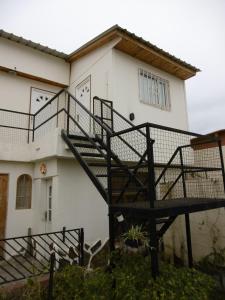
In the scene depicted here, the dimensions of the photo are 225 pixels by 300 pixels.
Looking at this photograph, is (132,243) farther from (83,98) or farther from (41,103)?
(41,103)

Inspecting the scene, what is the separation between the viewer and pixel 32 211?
22.5 feet

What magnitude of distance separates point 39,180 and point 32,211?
99cm

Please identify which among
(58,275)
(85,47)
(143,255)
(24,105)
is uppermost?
(85,47)

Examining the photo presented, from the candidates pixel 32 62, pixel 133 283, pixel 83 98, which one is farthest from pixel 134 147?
pixel 32 62

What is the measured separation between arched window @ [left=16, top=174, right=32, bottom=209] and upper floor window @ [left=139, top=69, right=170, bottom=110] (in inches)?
179

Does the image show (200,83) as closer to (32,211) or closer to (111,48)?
(111,48)

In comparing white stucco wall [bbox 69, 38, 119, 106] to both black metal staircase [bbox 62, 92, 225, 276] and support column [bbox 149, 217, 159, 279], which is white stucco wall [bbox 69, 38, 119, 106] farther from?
support column [bbox 149, 217, 159, 279]

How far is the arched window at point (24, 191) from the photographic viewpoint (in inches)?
267

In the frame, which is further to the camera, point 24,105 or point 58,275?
point 24,105

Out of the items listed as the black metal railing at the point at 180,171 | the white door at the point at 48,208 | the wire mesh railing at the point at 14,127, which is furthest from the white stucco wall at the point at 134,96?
the white door at the point at 48,208

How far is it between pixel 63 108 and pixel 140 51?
3550mm

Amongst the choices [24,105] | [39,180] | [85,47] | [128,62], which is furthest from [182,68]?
[39,180]

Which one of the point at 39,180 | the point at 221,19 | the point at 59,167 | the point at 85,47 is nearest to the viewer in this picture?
the point at 59,167

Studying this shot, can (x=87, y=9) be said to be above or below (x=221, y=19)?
above
